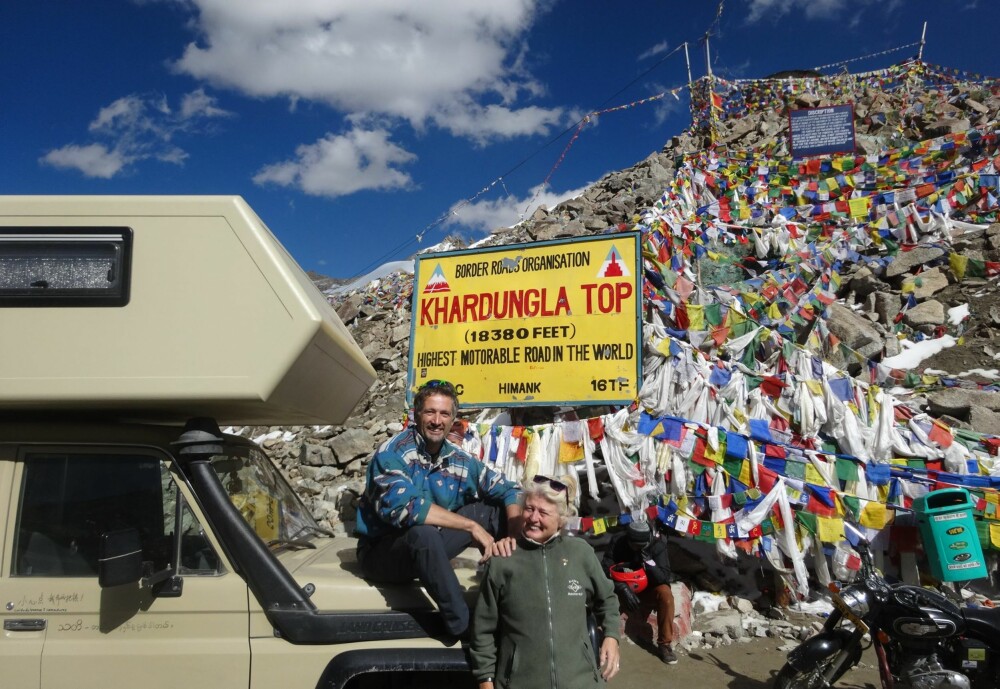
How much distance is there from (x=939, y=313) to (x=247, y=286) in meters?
12.6

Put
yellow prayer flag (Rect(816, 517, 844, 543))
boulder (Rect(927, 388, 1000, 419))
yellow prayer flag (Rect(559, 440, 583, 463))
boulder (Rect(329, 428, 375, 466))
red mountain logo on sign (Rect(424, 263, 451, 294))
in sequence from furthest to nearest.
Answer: boulder (Rect(329, 428, 375, 466)) → red mountain logo on sign (Rect(424, 263, 451, 294)) → boulder (Rect(927, 388, 1000, 419)) → yellow prayer flag (Rect(559, 440, 583, 463)) → yellow prayer flag (Rect(816, 517, 844, 543))

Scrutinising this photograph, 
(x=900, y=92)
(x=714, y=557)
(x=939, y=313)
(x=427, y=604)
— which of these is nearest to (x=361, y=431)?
(x=714, y=557)

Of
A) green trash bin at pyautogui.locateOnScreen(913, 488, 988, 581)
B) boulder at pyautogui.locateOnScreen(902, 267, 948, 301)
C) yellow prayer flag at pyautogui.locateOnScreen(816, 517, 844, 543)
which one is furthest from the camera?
boulder at pyautogui.locateOnScreen(902, 267, 948, 301)

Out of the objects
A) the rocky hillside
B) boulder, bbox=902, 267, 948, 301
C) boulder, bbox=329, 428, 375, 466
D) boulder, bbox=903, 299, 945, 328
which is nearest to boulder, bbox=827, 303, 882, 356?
the rocky hillside

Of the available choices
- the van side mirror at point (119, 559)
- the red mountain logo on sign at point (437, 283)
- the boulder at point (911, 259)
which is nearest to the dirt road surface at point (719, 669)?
the van side mirror at point (119, 559)

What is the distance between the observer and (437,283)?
8227mm

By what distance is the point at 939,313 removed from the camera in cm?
1170

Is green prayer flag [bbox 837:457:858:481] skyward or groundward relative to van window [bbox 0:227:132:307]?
groundward

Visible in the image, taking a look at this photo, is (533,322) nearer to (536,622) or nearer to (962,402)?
(536,622)

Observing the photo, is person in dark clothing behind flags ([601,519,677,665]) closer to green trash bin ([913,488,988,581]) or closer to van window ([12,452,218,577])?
green trash bin ([913,488,988,581])

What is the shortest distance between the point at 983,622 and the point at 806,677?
1042mm

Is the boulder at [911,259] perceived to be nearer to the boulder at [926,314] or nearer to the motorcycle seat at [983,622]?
the boulder at [926,314]

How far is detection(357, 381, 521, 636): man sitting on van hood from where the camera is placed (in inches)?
107

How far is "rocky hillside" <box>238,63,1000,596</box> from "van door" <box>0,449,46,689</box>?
471 centimetres
